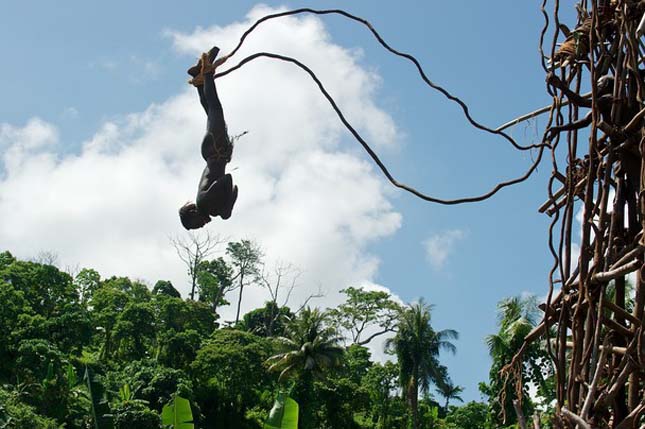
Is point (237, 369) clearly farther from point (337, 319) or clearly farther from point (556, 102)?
point (556, 102)

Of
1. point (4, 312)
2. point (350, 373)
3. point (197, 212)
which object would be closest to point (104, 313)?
point (4, 312)

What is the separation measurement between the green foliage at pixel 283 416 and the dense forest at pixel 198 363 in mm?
15728

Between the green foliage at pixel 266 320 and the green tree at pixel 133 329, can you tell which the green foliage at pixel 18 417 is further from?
the green foliage at pixel 266 320

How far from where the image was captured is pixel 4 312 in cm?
2770

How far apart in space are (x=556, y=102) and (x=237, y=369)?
1139 inches

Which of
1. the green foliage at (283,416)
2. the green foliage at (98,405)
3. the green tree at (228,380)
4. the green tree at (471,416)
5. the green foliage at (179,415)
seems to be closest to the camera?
the green foliage at (283,416)

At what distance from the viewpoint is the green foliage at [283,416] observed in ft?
23.6

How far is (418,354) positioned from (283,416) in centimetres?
2457

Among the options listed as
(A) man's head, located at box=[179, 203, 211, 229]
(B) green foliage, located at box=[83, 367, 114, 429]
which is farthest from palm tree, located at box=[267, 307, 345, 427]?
(A) man's head, located at box=[179, 203, 211, 229]

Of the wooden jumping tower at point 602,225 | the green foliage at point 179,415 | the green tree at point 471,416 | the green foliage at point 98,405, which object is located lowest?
the wooden jumping tower at point 602,225

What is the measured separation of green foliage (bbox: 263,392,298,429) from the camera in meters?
7.21

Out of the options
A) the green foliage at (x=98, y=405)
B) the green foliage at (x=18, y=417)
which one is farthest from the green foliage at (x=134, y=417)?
the green foliage at (x=98, y=405)

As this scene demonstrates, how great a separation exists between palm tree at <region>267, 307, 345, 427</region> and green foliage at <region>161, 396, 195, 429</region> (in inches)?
845

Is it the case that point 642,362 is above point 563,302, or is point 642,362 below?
below
